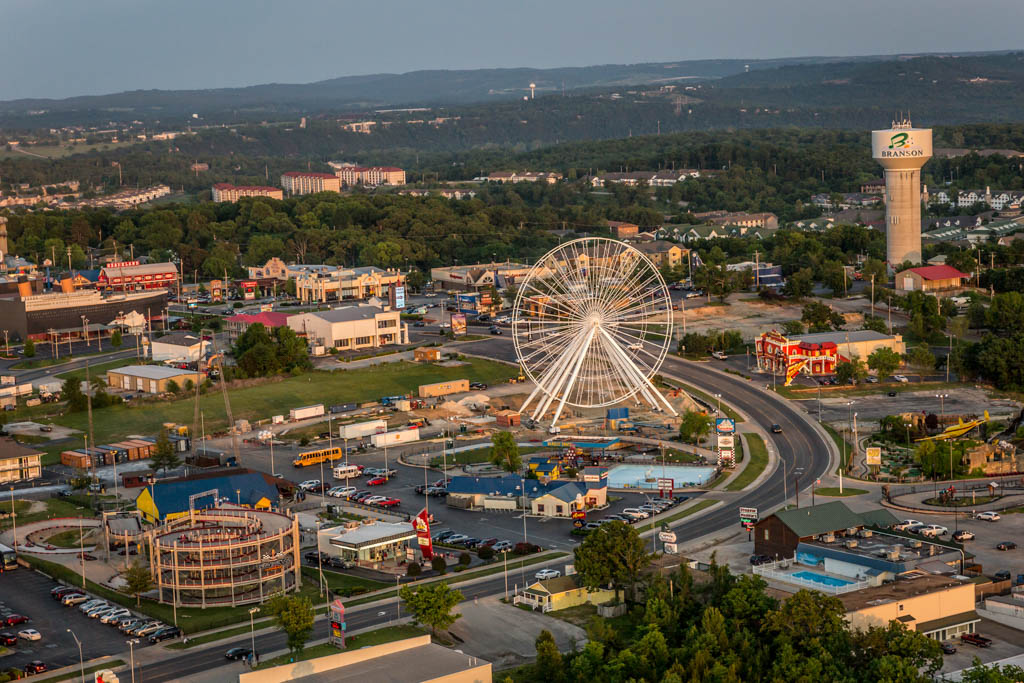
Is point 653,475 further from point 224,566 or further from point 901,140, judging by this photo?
point 901,140

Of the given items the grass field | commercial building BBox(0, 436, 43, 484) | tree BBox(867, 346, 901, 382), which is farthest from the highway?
commercial building BBox(0, 436, 43, 484)

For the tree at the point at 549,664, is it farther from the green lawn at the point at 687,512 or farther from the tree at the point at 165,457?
the tree at the point at 165,457

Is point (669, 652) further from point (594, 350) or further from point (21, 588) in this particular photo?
point (594, 350)

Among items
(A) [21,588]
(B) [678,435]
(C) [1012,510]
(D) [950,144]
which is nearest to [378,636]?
(A) [21,588]

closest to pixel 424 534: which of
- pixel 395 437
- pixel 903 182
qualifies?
pixel 395 437

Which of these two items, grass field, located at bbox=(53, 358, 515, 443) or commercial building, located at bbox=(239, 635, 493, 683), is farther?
grass field, located at bbox=(53, 358, 515, 443)

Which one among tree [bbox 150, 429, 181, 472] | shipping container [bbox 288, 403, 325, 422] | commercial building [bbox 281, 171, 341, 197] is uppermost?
commercial building [bbox 281, 171, 341, 197]

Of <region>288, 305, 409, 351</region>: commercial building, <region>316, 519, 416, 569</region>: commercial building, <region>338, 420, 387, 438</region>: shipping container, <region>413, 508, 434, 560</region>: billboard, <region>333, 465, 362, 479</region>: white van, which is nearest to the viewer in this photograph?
<region>413, 508, 434, 560</region>: billboard

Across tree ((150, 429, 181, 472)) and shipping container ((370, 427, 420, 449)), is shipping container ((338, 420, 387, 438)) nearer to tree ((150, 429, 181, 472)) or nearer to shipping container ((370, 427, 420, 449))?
shipping container ((370, 427, 420, 449))
